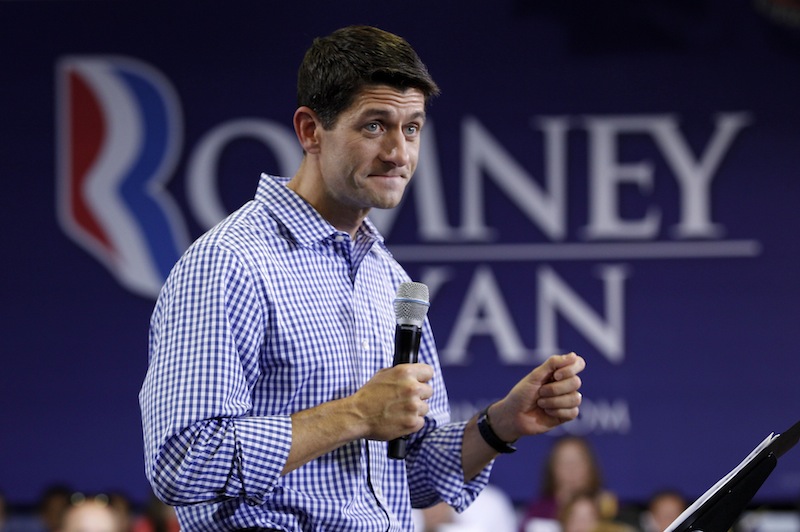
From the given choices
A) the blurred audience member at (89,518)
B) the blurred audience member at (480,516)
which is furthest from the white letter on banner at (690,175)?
the blurred audience member at (89,518)

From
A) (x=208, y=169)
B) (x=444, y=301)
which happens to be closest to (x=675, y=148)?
(x=444, y=301)

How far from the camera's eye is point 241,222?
2.14 metres

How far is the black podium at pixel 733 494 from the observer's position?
1.96 meters

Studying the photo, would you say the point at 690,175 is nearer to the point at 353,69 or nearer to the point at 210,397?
the point at 353,69

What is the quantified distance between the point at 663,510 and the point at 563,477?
1.61ft

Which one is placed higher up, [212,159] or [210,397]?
[212,159]

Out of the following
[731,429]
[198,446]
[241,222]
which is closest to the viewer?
[198,446]

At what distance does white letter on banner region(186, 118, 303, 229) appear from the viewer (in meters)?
6.53

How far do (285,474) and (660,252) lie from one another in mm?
4741

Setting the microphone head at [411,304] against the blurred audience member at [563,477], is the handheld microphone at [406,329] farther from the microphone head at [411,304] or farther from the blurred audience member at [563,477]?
the blurred audience member at [563,477]

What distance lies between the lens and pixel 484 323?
21.4 ft

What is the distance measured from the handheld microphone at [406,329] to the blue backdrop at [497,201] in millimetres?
4338

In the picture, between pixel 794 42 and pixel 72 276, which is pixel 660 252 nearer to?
pixel 794 42

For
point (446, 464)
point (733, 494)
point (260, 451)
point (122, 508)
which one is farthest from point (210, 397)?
point (122, 508)
